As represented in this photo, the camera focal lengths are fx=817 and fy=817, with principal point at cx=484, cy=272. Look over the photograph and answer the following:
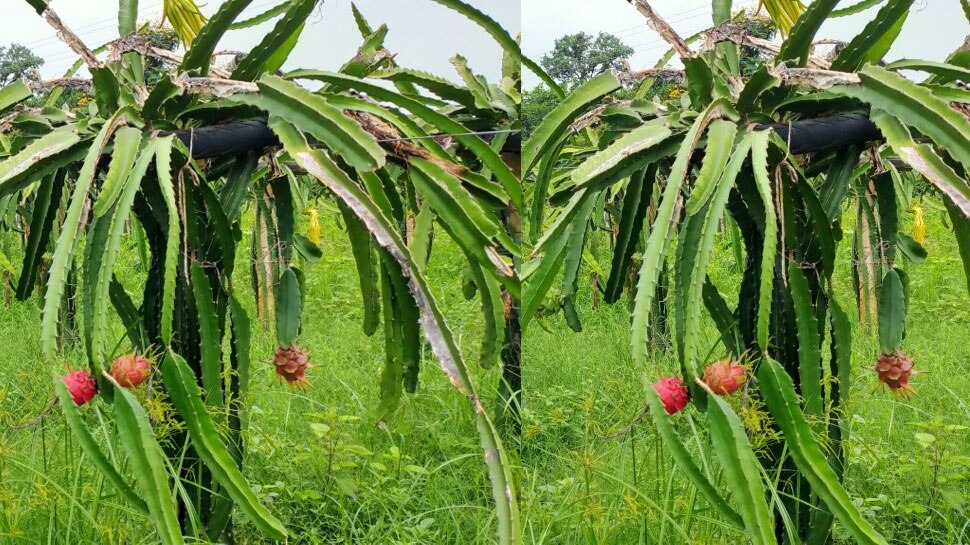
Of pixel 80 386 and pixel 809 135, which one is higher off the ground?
pixel 809 135

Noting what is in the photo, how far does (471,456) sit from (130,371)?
826mm

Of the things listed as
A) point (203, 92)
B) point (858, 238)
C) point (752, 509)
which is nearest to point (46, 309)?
point (203, 92)

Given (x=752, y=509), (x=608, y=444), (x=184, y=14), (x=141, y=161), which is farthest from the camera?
(x=608, y=444)

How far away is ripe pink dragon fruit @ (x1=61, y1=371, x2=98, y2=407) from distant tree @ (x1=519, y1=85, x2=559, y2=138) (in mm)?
953

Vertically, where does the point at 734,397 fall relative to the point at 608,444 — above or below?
above

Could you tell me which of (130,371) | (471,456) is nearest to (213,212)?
(130,371)

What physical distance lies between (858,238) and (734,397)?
0.88 m

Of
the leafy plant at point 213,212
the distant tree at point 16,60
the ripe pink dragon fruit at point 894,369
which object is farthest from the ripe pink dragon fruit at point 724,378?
the distant tree at point 16,60

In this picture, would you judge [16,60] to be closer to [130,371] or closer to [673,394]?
[130,371]

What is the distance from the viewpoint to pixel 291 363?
1192 millimetres

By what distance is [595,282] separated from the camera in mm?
2291

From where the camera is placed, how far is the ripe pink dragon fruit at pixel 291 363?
3.88 ft

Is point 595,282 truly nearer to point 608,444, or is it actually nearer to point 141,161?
point 608,444

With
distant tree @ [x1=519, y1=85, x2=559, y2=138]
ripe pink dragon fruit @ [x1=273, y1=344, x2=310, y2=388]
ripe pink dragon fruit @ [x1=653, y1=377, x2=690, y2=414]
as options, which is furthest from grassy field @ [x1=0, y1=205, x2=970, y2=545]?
distant tree @ [x1=519, y1=85, x2=559, y2=138]
